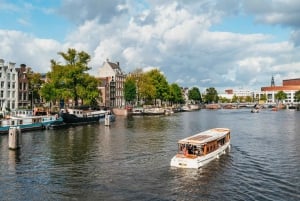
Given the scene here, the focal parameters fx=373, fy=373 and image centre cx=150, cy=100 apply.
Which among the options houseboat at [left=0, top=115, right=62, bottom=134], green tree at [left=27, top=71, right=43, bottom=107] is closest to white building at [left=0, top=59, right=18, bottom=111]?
green tree at [left=27, top=71, right=43, bottom=107]

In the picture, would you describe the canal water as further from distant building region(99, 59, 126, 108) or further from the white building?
distant building region(99, 59, 126, 108)

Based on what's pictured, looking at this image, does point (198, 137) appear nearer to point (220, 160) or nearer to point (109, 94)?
point (220, 160)

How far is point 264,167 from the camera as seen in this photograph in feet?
142

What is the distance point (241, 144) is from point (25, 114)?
2080 inches

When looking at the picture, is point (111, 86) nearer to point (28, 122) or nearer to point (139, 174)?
point (28, 122)

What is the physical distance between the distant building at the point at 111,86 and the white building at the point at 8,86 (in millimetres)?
60227

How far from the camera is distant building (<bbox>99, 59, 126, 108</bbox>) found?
18475cm

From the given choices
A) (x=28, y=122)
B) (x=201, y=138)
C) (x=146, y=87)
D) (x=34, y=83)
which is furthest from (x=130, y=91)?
(x=201, y=138)

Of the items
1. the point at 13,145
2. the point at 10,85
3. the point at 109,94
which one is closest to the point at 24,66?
the point at 10,85

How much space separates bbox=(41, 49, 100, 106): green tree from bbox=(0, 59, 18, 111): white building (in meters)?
15.5

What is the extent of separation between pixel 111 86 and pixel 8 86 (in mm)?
71124

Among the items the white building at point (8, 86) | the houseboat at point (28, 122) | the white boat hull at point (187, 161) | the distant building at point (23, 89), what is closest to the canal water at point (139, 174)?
the white boat hull at point (187, 161)

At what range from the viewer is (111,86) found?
18988cm

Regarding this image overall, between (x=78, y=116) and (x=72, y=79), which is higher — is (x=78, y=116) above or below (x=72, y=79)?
below
